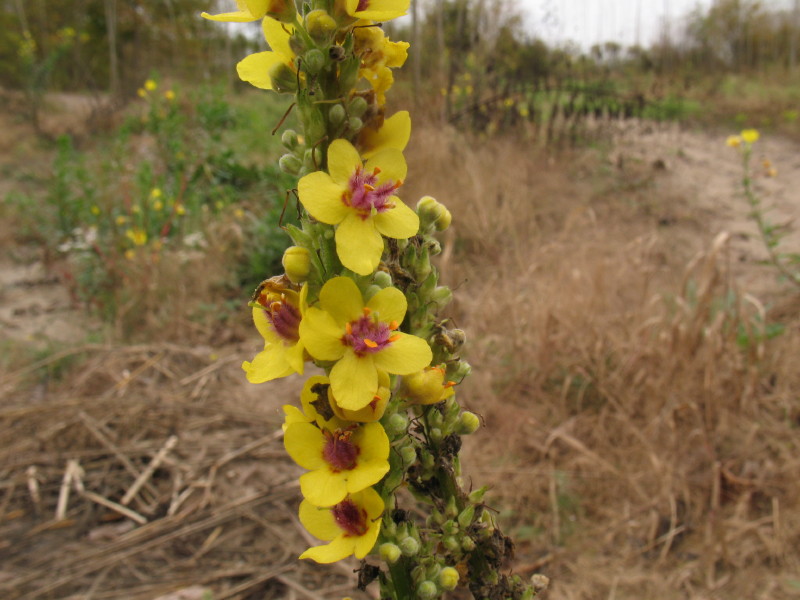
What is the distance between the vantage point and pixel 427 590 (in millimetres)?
646

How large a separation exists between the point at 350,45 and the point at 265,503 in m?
1.99

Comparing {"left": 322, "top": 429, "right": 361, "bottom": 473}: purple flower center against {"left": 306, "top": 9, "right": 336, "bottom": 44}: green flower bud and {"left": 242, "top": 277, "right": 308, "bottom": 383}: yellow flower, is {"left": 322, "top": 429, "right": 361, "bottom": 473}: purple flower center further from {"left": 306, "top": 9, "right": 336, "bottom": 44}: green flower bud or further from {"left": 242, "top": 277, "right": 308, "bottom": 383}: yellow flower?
{"left": 306, "top": 9, "right": 336, "bottom": 44}: green flower bud

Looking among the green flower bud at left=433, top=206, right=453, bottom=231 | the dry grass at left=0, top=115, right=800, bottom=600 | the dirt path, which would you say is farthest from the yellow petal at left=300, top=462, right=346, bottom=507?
the dirt path

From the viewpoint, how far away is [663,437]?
241 centimetres

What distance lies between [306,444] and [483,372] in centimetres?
229

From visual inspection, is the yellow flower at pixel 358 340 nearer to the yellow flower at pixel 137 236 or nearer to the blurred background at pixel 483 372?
the blurred background at pixel 483 372

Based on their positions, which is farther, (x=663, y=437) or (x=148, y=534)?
(x=663, y=437)

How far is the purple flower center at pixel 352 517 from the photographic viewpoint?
65 cm

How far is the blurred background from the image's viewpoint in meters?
2.07

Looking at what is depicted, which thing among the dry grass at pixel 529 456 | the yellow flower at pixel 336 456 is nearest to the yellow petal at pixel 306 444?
the yellow flower at pixel 336 456

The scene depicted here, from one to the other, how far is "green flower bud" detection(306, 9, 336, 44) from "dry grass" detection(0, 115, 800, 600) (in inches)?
46.5

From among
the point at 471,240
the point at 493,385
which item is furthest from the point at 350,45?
the point at 471,240

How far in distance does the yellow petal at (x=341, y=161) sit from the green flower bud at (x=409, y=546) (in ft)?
1.25

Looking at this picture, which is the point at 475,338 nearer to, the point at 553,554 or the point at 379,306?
the point at 553,554
